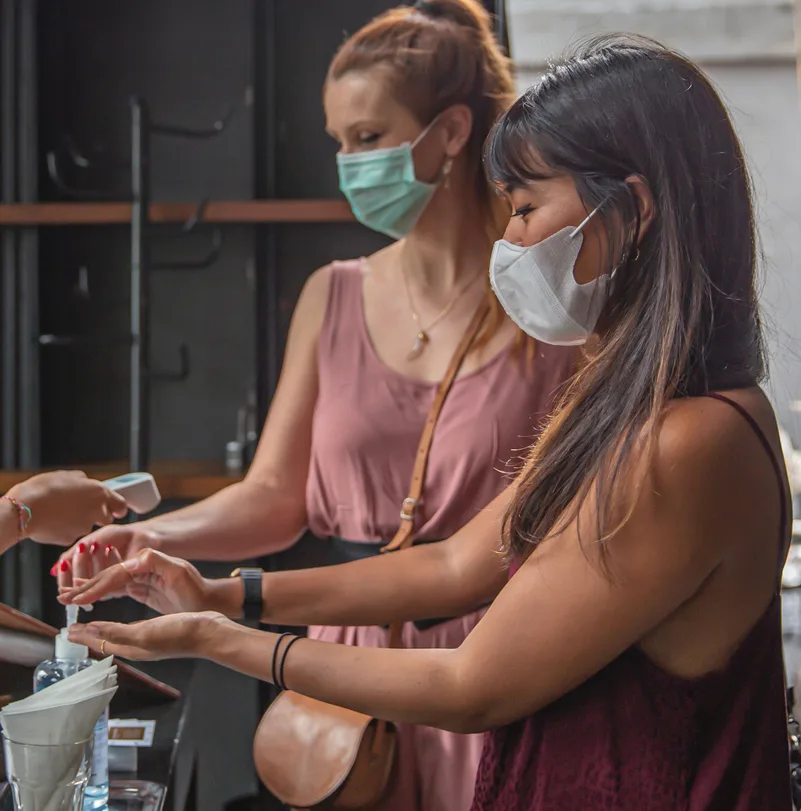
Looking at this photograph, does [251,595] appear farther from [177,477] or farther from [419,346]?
[177,477]

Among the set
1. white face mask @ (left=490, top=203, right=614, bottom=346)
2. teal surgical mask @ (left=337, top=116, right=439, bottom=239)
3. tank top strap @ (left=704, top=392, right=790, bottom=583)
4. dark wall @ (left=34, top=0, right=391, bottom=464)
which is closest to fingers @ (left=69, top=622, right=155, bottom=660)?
white face mask @ (left=490, top=203, right=614, bottom=346)

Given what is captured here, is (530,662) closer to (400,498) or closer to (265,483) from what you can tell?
(400,498)

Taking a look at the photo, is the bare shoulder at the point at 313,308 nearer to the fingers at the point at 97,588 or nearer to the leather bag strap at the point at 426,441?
the leather bag strap at the point at 426,441

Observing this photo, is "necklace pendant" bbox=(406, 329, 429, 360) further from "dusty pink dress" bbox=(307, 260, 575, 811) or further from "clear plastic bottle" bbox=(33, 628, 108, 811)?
"clear plastic bottle" bbox=(33, 628, 108, 811)

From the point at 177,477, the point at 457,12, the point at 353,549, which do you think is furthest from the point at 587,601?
the point at 177,477

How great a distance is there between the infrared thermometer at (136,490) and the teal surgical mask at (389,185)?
0.53 m

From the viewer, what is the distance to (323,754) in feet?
4.14

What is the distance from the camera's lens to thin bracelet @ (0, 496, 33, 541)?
49.1 inches

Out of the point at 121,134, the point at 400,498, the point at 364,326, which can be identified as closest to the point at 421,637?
the point at 400,498

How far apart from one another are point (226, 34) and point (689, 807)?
107 inches

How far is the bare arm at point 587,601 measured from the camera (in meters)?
0.88

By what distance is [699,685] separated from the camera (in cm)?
92

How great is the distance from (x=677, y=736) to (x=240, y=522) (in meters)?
0.84

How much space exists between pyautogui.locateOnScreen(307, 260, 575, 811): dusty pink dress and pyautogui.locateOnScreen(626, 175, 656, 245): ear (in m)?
0.52
